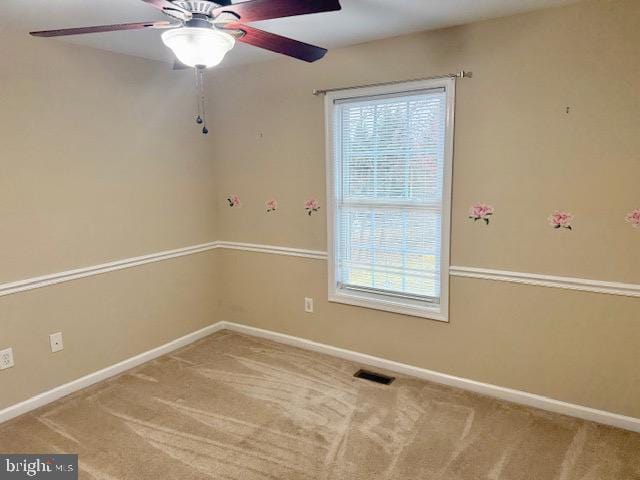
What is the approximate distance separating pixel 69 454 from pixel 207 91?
8.99 ft

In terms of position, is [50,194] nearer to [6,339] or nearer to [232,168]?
[6,339]

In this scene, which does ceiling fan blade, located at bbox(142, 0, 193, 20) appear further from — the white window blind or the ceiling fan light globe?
the white window blind

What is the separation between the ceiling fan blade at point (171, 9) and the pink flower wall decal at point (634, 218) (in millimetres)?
2245

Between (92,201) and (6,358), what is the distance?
1.06m

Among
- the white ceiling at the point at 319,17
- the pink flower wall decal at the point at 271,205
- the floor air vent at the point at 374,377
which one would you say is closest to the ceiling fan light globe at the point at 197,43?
the white ceiling at the point at 319,17

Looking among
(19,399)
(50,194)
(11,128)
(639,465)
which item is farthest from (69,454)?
(639,465)

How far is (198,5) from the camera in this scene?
142cm

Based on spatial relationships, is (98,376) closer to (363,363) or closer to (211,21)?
(363,363)

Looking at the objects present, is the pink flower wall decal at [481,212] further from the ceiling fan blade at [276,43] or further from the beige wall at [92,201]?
the beige wall at [92,201]

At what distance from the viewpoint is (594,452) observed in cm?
215

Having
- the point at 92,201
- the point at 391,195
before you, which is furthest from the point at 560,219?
the point at 92,201

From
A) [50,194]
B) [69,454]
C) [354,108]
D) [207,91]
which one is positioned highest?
[207,91]

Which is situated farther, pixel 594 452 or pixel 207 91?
pixel 207 91

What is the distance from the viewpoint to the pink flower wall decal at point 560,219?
2.32 meters
